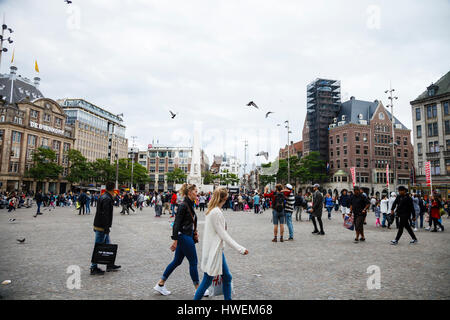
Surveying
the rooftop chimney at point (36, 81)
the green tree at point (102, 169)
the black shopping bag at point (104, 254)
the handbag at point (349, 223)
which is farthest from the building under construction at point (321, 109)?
the black shopping bag at point (104, 254)

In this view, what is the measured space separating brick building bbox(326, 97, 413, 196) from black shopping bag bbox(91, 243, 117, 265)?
231ft

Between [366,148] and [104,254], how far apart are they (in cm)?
7690

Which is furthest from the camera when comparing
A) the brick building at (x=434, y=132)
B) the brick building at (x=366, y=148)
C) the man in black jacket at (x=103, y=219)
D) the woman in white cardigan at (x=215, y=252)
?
the brick building at (x=366, y=148)

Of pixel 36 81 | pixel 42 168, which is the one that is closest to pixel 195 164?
pixel 42 168

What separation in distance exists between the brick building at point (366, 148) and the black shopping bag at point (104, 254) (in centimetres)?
7027

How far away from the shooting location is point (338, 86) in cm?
7731

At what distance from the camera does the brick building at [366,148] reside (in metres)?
71.8

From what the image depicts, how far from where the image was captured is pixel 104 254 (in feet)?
19.8

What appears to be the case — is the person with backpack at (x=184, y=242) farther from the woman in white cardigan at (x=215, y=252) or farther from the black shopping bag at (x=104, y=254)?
the black shopping bag at (x=104, y=254)

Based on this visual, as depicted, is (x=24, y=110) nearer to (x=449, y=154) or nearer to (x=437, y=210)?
(x=437, y=210)

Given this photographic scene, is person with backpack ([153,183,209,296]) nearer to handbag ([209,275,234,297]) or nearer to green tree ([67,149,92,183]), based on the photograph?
handbag ([209,275,234,297])
